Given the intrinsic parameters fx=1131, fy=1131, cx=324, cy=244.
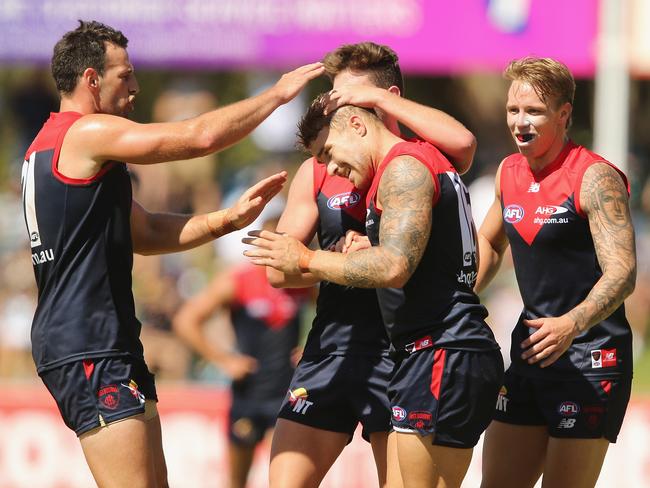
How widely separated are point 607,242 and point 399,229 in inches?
43.3

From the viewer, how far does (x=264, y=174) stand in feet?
45.4

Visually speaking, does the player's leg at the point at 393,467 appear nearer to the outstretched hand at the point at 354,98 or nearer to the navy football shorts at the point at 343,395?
the navy football shorts at the point at 343,395

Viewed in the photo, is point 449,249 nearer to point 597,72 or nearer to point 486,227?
point 486,227

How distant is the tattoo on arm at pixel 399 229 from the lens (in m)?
4.55

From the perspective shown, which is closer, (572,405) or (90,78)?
(90,78)

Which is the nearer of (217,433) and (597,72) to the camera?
(217,433)

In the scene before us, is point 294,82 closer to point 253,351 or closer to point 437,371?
point 437,371

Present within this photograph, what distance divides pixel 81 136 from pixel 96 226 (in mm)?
403

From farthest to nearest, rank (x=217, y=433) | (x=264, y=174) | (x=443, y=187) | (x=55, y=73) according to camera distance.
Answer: (x=264, y=174), (x=217, y=433), (x=55, y=73), (x=443, y=187)

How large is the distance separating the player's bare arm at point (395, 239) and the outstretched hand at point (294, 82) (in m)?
0.65

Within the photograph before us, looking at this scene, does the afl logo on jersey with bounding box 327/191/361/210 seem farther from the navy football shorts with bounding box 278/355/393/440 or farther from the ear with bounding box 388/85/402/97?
the navy football shorts with bounding box 278/355/393/440

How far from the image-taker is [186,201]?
13625 mm

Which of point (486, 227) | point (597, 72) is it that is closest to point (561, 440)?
point (486, 227)

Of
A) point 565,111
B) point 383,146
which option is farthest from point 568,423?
point 383,146
